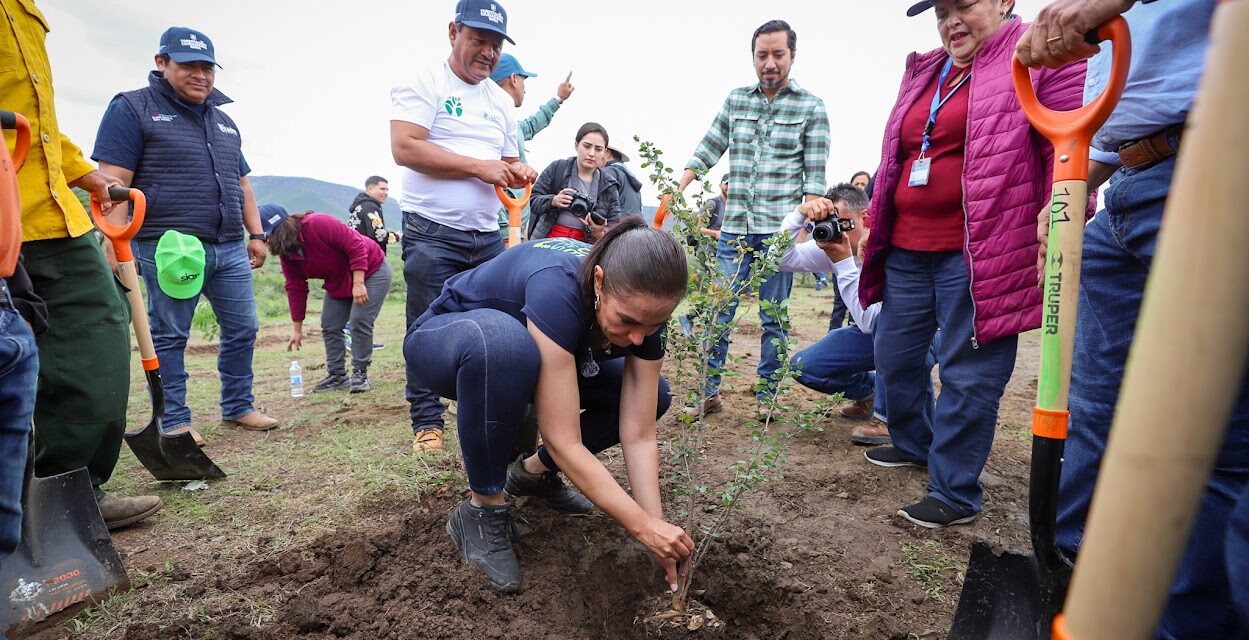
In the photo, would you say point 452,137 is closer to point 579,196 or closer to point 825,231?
point 579,196

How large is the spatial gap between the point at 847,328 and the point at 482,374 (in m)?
2.50

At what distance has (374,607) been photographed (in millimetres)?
1986

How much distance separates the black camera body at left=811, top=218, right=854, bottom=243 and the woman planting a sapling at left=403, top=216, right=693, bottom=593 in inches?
54.0

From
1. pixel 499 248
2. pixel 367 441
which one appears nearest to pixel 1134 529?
pixel 499 248

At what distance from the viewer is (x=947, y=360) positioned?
253cm

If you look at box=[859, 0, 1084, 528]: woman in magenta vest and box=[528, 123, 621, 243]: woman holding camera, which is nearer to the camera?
box=[859, 0, 1084, 528]: woman in magenta vest

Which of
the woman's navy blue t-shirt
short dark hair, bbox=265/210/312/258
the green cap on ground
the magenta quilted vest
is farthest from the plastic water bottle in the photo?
the magenta quilted vest

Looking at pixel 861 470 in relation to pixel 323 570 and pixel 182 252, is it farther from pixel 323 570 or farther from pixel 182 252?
pixel 182 252

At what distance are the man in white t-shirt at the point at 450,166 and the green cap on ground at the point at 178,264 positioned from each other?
3.74 feet

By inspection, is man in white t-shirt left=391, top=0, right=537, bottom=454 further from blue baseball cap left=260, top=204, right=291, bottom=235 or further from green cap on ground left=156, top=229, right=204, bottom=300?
blue baseball cap left=260, top=204, right=291, bottom=235

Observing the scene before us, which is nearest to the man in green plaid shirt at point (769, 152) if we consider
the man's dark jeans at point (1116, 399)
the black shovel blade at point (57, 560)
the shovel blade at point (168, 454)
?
the man's dark jeans at point (1116, 399)

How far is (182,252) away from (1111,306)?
3.98m

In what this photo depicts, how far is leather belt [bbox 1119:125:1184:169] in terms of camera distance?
1.38 meters

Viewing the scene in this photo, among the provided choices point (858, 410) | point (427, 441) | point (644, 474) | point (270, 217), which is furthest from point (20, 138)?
point (858, 410)
